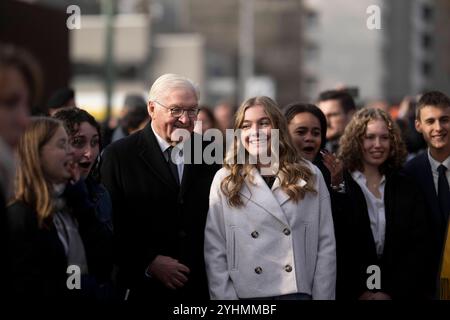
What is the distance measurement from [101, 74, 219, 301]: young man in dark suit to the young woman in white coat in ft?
0.90

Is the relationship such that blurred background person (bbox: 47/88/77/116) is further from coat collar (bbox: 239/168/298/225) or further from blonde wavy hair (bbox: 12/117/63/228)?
blonde wavy hair (bbox: 12/117/63/228)

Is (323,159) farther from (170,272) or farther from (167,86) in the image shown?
(170,272)

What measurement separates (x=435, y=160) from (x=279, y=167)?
171 centimetres

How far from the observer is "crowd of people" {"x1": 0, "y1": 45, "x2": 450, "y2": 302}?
225 inches

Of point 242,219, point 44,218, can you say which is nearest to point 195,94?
point 242,219

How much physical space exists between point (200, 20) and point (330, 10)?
36.6ft

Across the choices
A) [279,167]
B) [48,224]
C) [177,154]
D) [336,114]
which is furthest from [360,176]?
[48,224]

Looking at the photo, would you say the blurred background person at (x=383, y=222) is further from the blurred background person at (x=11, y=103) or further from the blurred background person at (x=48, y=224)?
the blurred background person at (x=11, y=103)

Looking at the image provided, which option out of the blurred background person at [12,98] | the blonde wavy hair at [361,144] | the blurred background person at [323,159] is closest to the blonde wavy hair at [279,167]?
the blurred background person at [323,159]

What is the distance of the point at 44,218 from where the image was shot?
4.64 meters

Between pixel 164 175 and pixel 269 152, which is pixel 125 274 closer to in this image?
pixel 164 175

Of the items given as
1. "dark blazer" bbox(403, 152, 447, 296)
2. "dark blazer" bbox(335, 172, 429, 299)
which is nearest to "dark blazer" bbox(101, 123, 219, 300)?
"dark blazer" bbox(335, 172, 429, 299)

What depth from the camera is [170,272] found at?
235 inches

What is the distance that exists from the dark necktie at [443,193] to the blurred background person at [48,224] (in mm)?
2811
